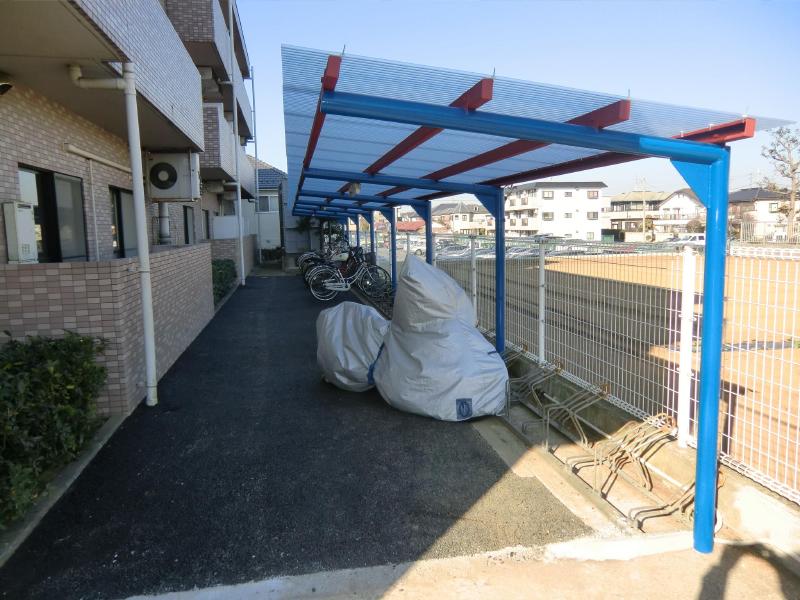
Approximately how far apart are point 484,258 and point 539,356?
266 centimetres

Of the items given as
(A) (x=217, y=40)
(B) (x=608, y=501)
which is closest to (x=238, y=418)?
(B) (x=608, y=501)

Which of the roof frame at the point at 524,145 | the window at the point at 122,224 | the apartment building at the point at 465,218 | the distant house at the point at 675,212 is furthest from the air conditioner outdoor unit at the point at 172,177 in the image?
the distant house at the point at 675,212

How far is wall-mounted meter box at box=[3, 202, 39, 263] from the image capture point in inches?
186

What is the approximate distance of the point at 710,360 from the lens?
118 inches

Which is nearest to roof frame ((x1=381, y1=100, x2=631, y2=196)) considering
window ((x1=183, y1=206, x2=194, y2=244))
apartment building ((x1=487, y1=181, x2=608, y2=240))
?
window ((x1=183, y1=206, x2=194, y2=244))

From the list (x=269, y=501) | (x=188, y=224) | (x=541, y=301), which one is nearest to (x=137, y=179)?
(x=269, y=501)

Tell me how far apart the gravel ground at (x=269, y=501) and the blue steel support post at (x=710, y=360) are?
0.61m

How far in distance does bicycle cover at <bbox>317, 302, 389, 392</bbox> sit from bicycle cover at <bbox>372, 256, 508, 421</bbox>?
0.19m

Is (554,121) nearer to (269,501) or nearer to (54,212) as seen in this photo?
(269,501)

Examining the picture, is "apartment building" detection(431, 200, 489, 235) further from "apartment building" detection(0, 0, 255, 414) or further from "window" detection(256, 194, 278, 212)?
"apartment building" detection(0, 0, 255, 414)

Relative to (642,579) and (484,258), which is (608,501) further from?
(484,258)

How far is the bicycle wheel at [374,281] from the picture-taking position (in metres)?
13.2

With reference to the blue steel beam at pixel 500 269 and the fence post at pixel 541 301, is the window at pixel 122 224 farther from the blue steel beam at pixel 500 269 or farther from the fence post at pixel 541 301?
the fence post at pixel 541 301

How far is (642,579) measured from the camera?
2.76m
